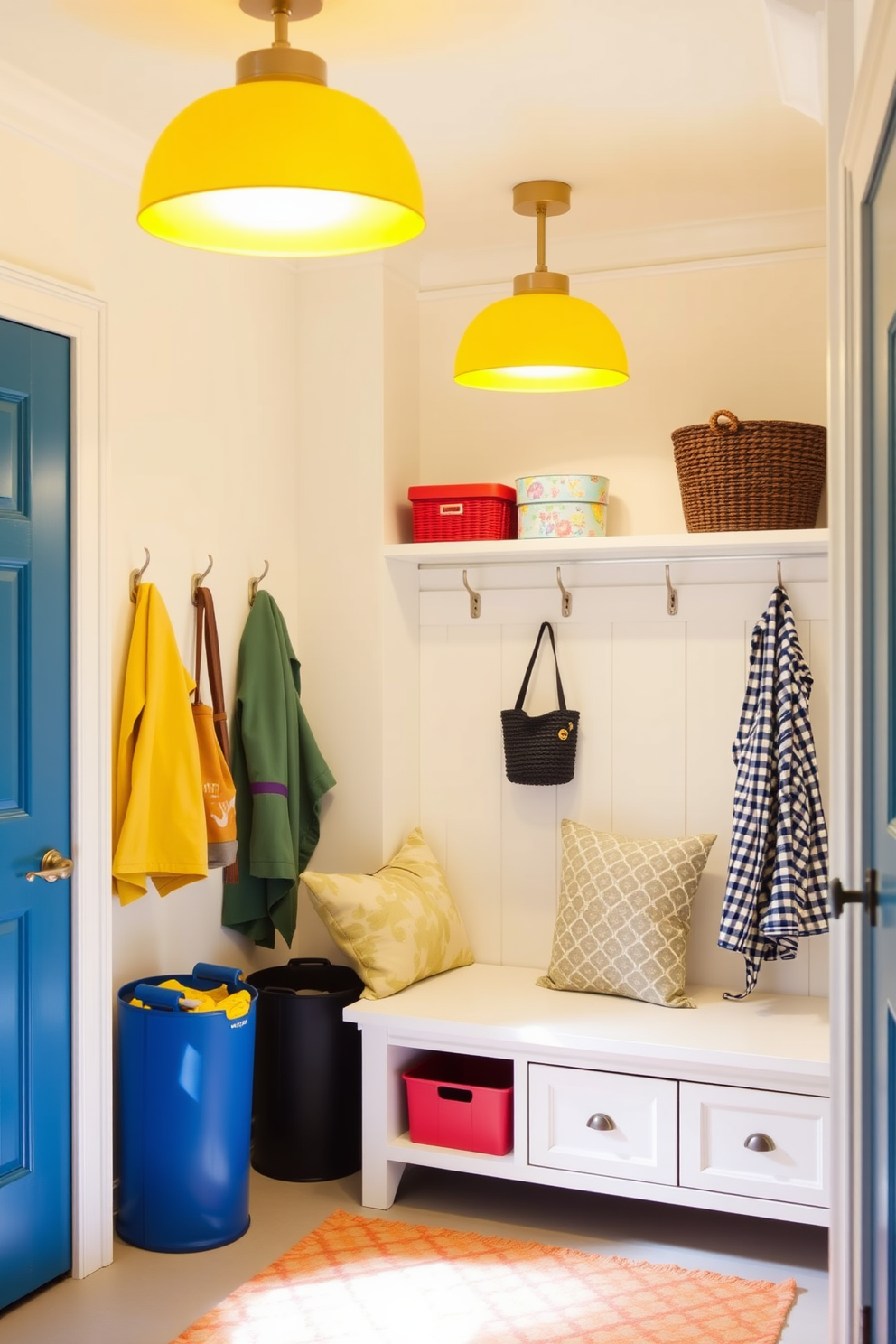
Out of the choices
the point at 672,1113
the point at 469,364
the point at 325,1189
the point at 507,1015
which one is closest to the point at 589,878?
the point at 507,1015

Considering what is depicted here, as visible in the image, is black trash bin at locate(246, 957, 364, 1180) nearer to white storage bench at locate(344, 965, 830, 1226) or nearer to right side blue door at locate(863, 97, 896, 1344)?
white storage bench at locate(344, 965, 830, 1226)

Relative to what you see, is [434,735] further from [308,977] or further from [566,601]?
[308,977]

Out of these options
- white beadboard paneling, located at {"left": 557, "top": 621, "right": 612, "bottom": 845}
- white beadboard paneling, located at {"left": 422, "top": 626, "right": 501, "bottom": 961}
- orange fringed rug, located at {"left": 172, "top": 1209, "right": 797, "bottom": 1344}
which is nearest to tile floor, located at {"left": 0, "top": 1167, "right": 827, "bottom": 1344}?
orange fringed rug, located at {"left": 172, "top": 1209, "right": 797, "bottom": 1344}

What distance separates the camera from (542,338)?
9.37 ft

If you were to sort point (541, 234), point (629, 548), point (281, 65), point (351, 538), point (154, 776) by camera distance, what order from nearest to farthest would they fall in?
point (281, 65), point (154, 776), point (541, 234), point (629, 548), point (351, 538)

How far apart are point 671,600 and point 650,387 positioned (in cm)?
63

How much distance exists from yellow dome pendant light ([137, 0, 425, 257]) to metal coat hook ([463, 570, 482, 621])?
1788 mm

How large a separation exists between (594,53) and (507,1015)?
7.24 feet

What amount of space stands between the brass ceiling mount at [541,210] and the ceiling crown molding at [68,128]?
3.09 feet

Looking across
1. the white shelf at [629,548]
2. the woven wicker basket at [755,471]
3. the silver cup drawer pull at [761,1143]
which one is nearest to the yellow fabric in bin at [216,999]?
the silver cup drawer pull at [761,1143]

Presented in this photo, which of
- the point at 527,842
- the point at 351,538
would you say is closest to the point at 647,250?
the point at 351,538

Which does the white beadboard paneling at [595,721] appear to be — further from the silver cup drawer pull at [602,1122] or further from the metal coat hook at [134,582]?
the metal coat hook at [134,582]

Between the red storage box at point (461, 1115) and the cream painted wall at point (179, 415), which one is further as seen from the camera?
the red storage box at point (461, 1115)

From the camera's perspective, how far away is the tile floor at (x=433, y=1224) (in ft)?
8.38
